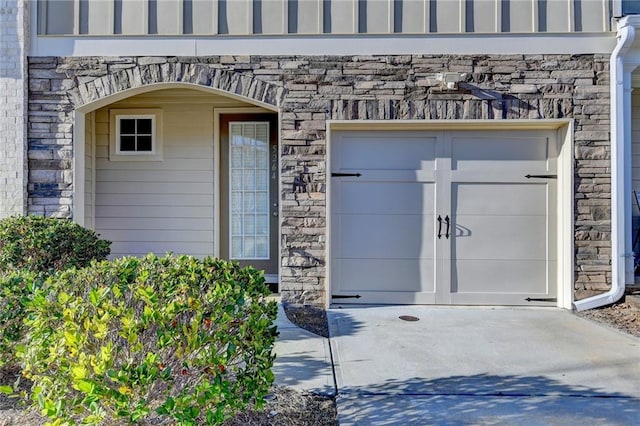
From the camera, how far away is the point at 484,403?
2721 millimetres

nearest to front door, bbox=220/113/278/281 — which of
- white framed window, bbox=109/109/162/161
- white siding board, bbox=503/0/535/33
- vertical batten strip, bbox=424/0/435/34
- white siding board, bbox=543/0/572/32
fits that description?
white framed window, bbox=109/109/162/161

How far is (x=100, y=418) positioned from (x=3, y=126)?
171 inches

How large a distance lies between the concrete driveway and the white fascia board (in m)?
2.88

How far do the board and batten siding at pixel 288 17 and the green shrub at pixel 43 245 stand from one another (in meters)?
2.23

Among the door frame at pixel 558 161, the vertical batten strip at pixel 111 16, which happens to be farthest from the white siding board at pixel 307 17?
the vertical batten strip at pixel 111 16

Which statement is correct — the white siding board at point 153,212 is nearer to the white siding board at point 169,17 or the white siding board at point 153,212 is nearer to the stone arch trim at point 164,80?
the stone arch trim at point 164,80

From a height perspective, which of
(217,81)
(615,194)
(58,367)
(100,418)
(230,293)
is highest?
(217,81)

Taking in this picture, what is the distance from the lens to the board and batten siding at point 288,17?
4859 millimetres

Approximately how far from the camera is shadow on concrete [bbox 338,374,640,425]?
254 centimetres

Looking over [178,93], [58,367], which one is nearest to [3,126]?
[178,93]

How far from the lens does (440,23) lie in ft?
16.0

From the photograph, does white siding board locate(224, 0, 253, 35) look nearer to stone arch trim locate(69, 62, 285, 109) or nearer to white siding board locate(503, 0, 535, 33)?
stone arch trim locate(69, 62, 285, 109)

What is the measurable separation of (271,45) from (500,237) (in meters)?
3.36

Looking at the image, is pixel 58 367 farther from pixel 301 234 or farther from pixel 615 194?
pixel 615 194
